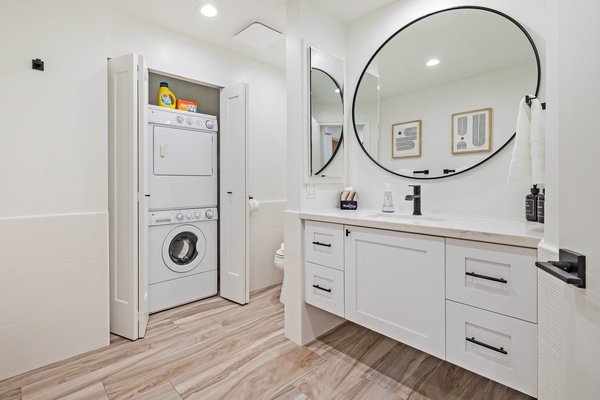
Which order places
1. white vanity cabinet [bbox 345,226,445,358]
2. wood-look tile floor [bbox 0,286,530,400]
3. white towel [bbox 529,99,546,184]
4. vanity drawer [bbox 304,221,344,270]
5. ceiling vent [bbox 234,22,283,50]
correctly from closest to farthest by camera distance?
white towel [bbox 529,99,546,184], white vanity cabinet [bbox 345,226,445,358], wood-look tile floor [bbox 0,286,530,400], vanity drawer [bbox 304,221,344,270], ceiling vent [bbox 234,22,283,50]

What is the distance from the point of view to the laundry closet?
7.11 feet

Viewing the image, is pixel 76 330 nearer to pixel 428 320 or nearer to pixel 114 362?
pixel 114 362

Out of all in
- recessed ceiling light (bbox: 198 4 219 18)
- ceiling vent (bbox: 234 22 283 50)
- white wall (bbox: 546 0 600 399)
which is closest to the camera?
white wall (bbox: 546 0 600 399)

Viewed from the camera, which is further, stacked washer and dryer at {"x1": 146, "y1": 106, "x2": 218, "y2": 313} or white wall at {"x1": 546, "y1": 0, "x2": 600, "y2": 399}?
stacked washer and dryer at {"x1": 146, "y1": 106, "x2": 218, "y2": 313}

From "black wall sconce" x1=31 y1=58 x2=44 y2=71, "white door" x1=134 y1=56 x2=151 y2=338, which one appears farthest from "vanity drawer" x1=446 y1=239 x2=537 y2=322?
"black wall sconce" x1=31 y1=58 x2=44 y2=71

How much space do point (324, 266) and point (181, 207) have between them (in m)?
1.57

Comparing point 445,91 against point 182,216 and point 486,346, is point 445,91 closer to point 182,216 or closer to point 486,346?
point 486,346

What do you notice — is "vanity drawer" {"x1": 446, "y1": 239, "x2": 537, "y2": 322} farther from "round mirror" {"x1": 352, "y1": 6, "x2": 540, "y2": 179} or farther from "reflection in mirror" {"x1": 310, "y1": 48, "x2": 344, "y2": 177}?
"reflection in mirror" {"x1": 310, "y1": 48, "x2": 344, "y2": 177}

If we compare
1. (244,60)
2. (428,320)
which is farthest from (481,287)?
(244,60)

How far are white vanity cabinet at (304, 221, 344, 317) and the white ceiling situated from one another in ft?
5.29

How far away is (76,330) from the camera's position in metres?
1.99

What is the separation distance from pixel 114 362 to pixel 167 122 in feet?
6.24

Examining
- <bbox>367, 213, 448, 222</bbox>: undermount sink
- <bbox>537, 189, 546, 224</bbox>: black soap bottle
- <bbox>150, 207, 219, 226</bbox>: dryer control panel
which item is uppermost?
<bbox>537, 189, 546, 224</bbox>: black soap bottle

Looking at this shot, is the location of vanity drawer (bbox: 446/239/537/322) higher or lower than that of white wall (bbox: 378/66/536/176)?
lower
